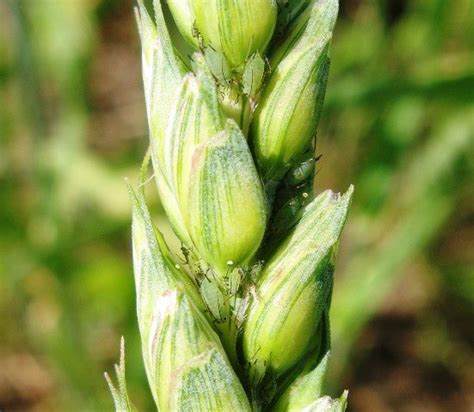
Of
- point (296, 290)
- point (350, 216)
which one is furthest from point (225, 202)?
point (350, 216)

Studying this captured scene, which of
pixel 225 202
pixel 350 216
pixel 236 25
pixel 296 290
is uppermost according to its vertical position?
pixel 236 25

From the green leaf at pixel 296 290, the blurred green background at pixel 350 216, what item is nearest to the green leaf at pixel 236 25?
the green leaf at pixel 296 290

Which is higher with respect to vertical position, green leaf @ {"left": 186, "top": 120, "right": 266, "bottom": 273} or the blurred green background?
green leaf @ {"left": 186, "top": 120, "right": 266, "bottom": 273}

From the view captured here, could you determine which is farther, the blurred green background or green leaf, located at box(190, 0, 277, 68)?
the blurred green background

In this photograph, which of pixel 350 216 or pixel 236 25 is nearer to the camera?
pixel 236 25

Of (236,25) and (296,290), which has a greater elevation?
(236,25)

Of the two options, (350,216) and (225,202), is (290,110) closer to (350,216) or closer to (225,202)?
(225,202)

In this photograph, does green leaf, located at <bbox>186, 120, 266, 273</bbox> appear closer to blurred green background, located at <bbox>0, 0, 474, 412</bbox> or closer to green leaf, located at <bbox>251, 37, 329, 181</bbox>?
green leaf, located at <bbox>251, 37, 329, 181</bbox>

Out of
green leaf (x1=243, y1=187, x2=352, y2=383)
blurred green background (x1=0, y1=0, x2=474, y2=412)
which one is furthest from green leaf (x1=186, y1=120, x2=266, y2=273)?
blurred green background (x1=0, y1=0, x2=474, y2=412)
